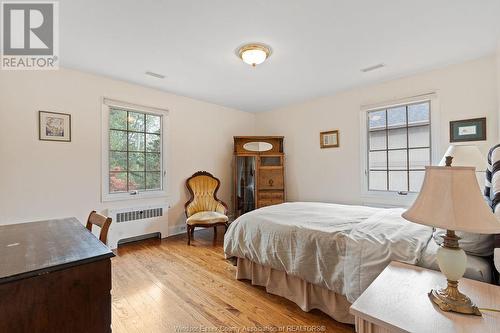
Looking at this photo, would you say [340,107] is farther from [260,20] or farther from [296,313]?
[296,313]

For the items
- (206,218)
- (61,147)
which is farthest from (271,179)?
(61,147)

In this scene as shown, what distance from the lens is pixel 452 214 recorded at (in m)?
0.90

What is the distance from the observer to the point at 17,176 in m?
2.59

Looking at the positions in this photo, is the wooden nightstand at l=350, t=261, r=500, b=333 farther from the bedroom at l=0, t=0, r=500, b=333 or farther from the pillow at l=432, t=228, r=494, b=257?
the pillow at l=432, t=228, r=494, b=257

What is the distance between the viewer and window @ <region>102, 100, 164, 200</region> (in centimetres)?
331

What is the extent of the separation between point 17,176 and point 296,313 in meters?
3.29

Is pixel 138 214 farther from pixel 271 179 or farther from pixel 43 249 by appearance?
pixel 43 249

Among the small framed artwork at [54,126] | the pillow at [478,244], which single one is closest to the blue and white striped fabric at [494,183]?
the pillow at [478,244]

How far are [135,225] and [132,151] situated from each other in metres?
1.14

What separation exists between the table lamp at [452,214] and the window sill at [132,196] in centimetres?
351

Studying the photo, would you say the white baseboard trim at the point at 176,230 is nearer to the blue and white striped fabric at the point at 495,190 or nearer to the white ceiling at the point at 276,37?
the white ceiling at the point at 276,37

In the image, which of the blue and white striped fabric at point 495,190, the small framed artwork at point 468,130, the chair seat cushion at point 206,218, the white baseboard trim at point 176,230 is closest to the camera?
the blue and white striped fabric at point 495,190

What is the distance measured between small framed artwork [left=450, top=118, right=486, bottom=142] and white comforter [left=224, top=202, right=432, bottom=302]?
1589 millimetres

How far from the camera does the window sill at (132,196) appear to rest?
324 centimetres
